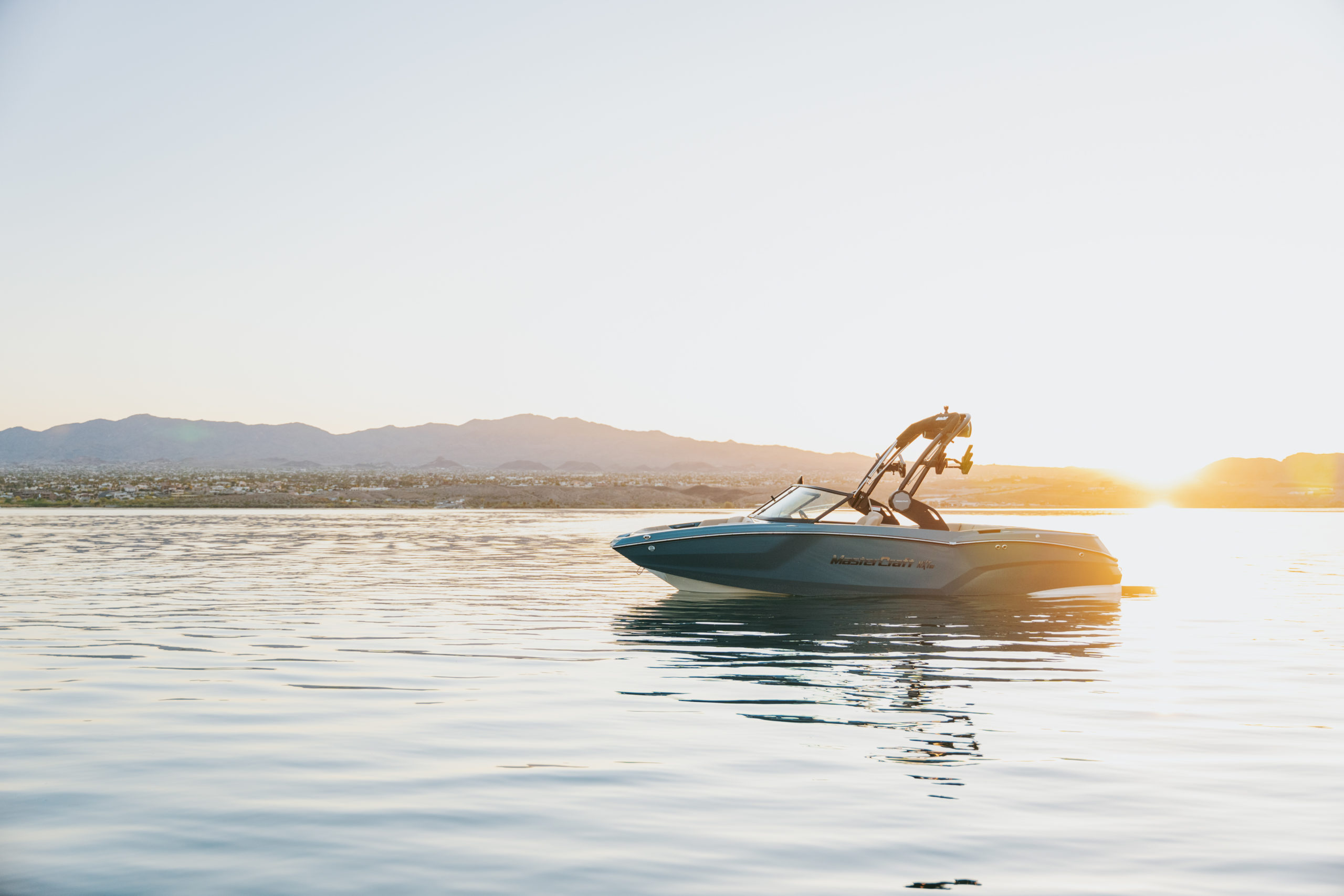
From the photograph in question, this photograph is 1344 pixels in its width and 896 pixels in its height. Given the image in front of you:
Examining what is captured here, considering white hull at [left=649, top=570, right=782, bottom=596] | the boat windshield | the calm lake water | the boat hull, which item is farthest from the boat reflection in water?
the boat windshield

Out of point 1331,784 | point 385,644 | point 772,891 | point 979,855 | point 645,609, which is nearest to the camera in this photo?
point 772,891

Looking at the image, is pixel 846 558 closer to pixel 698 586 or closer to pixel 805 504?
pixel 805 504

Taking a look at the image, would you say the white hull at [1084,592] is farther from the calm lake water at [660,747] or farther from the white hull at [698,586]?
the white hull at [698,586]

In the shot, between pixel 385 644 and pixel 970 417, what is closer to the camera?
pixel 385 644

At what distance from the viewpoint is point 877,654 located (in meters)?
13.7

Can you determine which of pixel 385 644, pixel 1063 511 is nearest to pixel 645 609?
pixel 385 644

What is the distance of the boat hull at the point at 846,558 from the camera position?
1928 cm

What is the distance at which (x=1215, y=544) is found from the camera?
4247 centimetres

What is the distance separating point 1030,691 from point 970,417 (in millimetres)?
10252

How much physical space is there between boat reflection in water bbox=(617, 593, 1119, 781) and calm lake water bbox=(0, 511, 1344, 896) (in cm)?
7

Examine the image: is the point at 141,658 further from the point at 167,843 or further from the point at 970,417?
the point at 970,417

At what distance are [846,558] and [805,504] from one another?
1282 millimetres

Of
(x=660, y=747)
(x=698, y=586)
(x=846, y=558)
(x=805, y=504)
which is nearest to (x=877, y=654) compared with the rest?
(x=846, y=558)

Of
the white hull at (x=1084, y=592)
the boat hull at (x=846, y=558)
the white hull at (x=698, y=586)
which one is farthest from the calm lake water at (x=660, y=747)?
the white hull at (x=1084, y=592)
